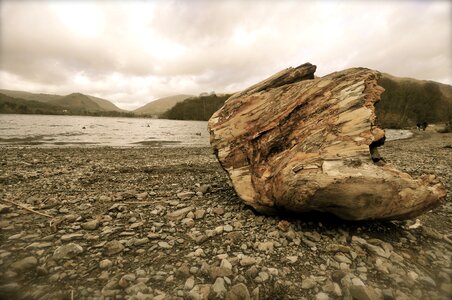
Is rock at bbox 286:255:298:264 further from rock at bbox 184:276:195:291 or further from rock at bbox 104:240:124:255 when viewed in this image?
rock at bbox 104:240:124:255

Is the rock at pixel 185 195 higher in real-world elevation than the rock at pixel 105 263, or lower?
higher

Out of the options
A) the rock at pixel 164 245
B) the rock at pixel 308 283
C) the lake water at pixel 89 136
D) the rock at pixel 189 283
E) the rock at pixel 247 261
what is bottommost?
the lake water at pixel 89 136

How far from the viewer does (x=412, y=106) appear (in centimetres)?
10831

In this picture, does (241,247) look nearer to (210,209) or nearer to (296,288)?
(296,288)

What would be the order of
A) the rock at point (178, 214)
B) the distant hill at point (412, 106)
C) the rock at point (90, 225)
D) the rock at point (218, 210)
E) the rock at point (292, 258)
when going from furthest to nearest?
the distant hill at point (412, 106) → the rock at point (218, 210) → the rock at point (178, 214) → the rock at point (90, 225) → the rock at point (292, 258)

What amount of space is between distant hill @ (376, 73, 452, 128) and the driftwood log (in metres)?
97.7

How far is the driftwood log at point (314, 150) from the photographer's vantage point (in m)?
4.95

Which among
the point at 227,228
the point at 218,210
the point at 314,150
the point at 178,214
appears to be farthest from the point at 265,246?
the point at 178,214

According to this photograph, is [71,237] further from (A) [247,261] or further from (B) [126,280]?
(A) [247,261]

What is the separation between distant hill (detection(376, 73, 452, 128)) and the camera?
94.8 metres

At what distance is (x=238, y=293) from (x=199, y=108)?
178456 mm

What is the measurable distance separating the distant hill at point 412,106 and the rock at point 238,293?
101540 millimetres

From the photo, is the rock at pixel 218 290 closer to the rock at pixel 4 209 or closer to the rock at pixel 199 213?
the rock at pixel 199 213

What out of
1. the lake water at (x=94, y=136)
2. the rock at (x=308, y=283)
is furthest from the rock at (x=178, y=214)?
the lake water at (x=94, y=136)
